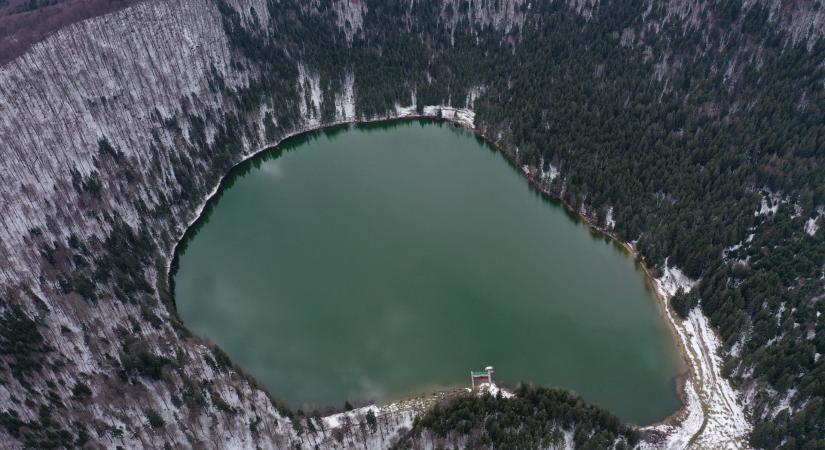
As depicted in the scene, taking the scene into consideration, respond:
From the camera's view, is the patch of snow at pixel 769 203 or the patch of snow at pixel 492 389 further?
the patch of snow at pixel 769 203

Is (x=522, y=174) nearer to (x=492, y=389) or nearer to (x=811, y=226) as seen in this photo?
(x=811, y=226)

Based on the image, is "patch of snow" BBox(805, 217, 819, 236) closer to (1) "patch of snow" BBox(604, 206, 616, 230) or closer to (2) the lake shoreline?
(2) the lake shoreline

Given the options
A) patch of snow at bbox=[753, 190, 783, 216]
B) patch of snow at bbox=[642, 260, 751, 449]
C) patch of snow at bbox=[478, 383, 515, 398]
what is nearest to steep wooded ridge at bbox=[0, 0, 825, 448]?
patch of snow at bbox=[753, 190, 783, 216]

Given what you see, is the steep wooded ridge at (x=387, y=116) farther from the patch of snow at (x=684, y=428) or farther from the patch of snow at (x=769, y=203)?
the patch of snow at (x=684, y=428)

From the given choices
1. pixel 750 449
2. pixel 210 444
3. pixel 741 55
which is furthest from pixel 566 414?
pixel 741 55

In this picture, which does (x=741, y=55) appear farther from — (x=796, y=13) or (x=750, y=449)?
(x=750, y=449)

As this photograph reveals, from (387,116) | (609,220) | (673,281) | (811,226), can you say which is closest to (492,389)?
(673,281)

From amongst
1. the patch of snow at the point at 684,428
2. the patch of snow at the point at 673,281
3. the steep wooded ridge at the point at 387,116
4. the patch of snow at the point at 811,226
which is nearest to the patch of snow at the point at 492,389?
the steep wooded ridge at the point at 387,116
